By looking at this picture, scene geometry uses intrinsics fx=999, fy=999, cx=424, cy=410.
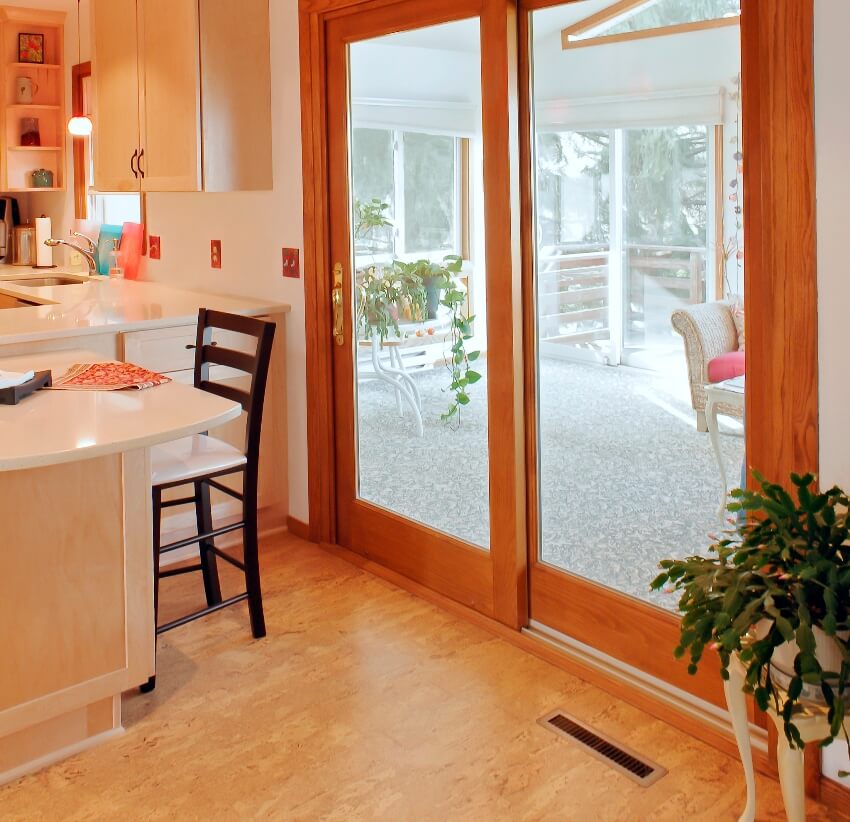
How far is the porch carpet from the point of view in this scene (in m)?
2.64

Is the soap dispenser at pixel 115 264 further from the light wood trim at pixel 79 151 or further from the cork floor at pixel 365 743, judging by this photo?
the cork floor at pixel 365 743

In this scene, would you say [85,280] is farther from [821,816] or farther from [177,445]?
[821,816]

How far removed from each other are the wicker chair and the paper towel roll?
4451 mm

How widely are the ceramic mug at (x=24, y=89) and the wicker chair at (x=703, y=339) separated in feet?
14.9

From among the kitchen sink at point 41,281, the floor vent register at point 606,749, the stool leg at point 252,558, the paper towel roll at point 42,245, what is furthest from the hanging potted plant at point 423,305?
the paper towel roll at point 42,245

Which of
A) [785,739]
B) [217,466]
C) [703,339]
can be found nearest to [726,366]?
[703,339]

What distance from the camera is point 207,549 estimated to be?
3.28m

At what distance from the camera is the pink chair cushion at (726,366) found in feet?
8.07

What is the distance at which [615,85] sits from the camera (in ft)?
8.73

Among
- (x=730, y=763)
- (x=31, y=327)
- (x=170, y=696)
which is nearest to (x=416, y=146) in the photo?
(x=31, y=327)

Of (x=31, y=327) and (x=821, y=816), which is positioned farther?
(x=31, y=327)

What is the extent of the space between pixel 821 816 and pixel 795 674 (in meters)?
0.69

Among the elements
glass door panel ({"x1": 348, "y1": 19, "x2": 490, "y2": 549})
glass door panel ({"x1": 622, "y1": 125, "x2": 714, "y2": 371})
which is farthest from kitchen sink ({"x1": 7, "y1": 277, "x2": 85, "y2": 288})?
glass door panel ({"x1": 622, "y1": 125, "x2": 714, "y2": 371})

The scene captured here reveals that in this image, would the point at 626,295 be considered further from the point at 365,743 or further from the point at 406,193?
the point at 365,743
